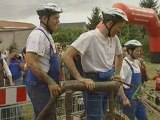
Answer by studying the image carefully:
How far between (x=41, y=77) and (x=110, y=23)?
3.04 ft

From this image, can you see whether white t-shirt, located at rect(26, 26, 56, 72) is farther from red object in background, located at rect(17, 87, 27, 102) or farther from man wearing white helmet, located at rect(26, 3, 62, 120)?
red object in background, located at rect(17, 87, 27, 102)

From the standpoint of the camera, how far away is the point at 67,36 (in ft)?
190

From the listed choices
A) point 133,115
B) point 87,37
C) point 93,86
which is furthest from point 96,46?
point 133,115

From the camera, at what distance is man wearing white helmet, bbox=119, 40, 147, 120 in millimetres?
6707

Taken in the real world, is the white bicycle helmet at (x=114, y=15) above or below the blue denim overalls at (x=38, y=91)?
above

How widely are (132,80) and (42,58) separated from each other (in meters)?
2.44

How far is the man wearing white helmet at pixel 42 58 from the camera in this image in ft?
14.7

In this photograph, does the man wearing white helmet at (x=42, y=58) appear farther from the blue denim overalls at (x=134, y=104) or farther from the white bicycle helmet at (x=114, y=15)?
the blue denim overalls at (x=134, y=104)

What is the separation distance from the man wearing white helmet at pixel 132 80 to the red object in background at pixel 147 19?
5369 mm

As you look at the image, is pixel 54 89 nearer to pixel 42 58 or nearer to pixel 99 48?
pixel 42 58

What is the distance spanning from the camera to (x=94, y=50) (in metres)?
4.73

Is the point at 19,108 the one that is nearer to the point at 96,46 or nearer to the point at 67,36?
the point at 96,46

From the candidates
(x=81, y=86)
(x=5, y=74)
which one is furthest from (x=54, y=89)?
(x=5, y=74)

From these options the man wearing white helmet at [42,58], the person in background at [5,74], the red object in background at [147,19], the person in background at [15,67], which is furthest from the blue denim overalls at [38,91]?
the red object in background at [147,19]
